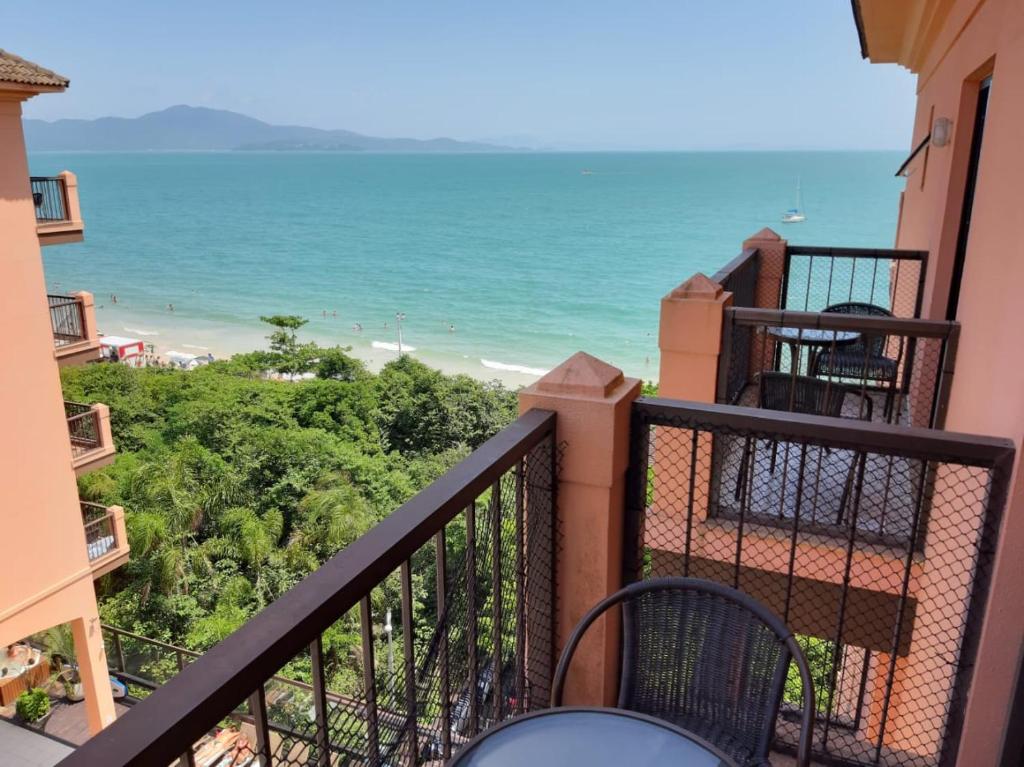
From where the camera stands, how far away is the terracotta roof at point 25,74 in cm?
866

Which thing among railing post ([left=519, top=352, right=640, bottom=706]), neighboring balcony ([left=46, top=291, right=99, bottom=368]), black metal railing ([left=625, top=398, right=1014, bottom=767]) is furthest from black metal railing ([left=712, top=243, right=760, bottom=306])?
neighboring balcony ([left=46, top=291, right=99, bottom=368])

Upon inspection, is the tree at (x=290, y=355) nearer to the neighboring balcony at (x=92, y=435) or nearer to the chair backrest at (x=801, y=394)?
the neighboring balcony at (x=92, y=435)

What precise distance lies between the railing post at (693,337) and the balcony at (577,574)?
446mm

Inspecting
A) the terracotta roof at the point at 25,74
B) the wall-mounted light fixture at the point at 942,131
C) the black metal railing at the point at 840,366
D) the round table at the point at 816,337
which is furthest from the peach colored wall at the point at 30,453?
the wall-mounted light fixture at the point at 942,131

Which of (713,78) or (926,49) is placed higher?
(713,78)

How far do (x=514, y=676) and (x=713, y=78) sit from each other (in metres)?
161

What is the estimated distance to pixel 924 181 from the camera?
743 centimetres

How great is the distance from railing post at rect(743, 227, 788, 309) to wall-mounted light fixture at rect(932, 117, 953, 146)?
4.99 ft

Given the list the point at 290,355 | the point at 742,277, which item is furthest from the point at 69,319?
the point at 290,355

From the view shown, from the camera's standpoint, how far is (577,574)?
2758 mm

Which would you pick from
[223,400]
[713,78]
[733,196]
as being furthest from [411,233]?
[713,78]

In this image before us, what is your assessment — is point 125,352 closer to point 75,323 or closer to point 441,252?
point 75,323

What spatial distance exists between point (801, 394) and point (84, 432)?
11053 millimetres

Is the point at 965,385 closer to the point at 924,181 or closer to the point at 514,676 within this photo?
the point at 514,676
